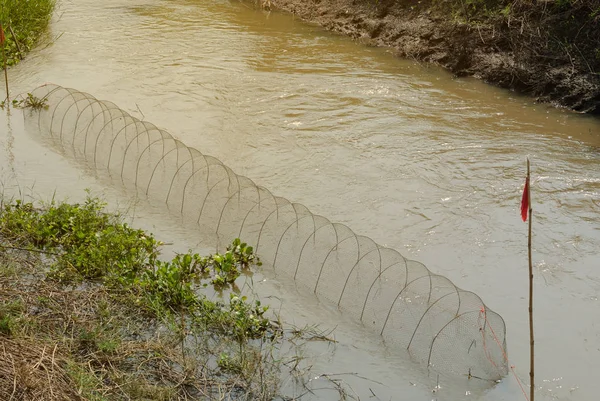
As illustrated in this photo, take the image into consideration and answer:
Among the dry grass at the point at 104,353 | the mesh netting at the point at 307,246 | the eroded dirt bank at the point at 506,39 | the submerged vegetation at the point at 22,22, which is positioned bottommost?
the dry grass at the point at 104,353

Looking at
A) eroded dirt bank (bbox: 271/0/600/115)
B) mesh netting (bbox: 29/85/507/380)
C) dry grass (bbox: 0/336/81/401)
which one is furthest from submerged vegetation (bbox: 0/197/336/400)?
eroded dirt bank (bbox: 271/0/600/115)

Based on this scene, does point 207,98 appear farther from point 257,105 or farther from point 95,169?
point 95,169

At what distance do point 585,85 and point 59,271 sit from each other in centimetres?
809

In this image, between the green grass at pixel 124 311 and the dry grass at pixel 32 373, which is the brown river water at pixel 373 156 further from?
the dry grass at pixel 32 373

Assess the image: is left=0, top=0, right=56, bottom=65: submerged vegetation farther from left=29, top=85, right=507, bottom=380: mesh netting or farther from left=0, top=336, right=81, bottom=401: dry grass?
left=0, top=336, right=81, bottom=401: dry grass

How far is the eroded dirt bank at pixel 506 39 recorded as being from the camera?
1130 centimetres

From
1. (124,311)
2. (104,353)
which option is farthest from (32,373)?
(124,311)

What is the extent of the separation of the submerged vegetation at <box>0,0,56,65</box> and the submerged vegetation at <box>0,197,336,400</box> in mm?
5910

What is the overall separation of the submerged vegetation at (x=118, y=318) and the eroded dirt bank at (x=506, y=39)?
6.42 m

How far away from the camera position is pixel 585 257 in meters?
7.44

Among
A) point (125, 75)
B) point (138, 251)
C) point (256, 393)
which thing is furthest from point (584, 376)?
point (125, 75)

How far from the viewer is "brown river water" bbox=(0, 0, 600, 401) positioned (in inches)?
251

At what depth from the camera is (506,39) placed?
1235cm

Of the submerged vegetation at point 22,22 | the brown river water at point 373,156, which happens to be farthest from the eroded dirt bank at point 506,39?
the submerged vegetation at point 22,22
